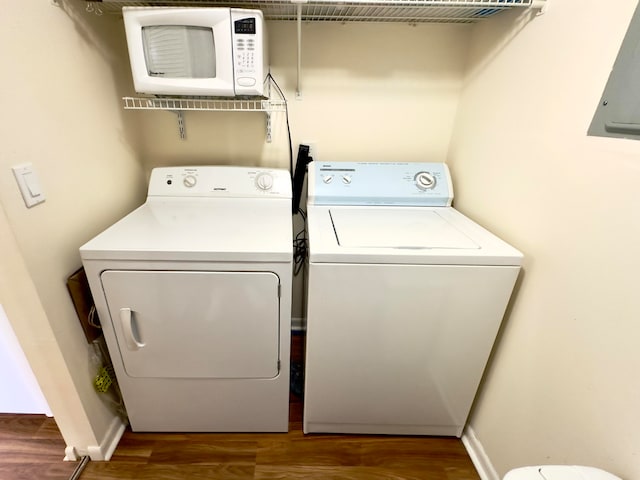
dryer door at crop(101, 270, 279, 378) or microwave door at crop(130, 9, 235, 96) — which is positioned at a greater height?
microwave door at crop(130, 9, 235, 96)

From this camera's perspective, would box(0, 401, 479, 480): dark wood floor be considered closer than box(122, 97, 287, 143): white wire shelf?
Yes

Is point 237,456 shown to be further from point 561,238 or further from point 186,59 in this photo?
point 186,59

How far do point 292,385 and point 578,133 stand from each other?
5.48ft

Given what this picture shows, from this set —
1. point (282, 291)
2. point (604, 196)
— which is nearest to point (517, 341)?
point (604, 196)

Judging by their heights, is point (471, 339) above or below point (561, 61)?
below

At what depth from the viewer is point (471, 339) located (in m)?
1.23

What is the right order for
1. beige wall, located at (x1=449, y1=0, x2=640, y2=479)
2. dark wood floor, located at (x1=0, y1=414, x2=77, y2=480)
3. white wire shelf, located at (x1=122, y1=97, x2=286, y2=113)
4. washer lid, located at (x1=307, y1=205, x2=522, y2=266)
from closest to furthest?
1. beige wall, located at (x1=449, y1=0, x2=640, y2=479)
2. washer lid, located at (x1=307, y1=205, x2=522, y2=266)
3. dark wood floor, located at (x1=0, y1=414, x2=77, y2=480)
4. white wire shelf, located at (x1=122, y1=97, x2=286, y2=113)

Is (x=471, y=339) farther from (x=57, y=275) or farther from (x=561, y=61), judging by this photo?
(x=57, y=275)

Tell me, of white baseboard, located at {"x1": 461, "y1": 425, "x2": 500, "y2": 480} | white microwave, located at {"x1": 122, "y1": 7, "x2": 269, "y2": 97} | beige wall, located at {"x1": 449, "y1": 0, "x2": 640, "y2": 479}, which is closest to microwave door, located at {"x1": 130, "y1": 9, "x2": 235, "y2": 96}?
white microwave, located at {"x1": 122, "y1": 7, "x2": 269, "y2": 97}

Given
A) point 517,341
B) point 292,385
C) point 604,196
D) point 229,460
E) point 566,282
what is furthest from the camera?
point 292,385

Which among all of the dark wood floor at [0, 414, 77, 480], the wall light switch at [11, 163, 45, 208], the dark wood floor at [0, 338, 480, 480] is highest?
the wall light switch at [11, 163, 45, 208]

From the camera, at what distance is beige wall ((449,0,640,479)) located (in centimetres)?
80

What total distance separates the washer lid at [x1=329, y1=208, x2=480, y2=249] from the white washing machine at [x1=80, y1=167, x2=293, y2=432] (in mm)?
250

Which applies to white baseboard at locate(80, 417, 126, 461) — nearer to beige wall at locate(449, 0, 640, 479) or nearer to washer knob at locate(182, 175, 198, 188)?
washer knob at locate(182, 175, 198, 188)
